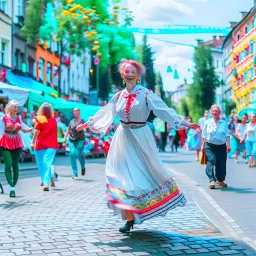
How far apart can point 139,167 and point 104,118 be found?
842 mm

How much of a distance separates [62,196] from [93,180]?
3.56m

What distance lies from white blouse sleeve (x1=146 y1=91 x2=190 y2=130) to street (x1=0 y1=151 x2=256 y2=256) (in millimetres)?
1192

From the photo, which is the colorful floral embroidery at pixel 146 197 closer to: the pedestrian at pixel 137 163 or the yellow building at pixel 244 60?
the pedestrian at pixel 137 163

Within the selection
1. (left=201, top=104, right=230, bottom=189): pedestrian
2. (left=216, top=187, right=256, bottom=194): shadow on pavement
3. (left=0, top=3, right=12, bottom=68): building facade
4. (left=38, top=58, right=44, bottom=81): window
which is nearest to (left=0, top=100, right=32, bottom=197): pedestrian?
(left=201, top=104, right=230, bottom=189): pedestrian

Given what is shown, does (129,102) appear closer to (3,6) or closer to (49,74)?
(3,6)

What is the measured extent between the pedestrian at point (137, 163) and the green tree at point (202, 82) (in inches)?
3084

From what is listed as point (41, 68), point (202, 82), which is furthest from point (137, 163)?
point (202, 82)

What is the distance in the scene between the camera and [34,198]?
10430 millimetres

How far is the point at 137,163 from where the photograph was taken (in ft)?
22.3

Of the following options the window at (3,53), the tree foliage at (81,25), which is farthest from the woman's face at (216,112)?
the window at (3,53)

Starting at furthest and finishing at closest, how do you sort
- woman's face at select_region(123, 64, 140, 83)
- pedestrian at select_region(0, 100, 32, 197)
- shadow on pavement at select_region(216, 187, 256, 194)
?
1. shadow on pavement at select_region(216, 187, 256, 194)
2. pedestrian at select_region(0, 100, 32, 197)
3. woman's face at select_region(123, 64, 140, 83)

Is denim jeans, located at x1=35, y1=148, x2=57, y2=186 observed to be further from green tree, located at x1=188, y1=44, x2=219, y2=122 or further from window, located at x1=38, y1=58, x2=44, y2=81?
green tree, located at x1=188, y1=44, x2=219, y2=122

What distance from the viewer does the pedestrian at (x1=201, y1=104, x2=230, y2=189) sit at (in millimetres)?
12227

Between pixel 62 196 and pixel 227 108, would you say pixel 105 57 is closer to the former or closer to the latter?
pixel 62 196
